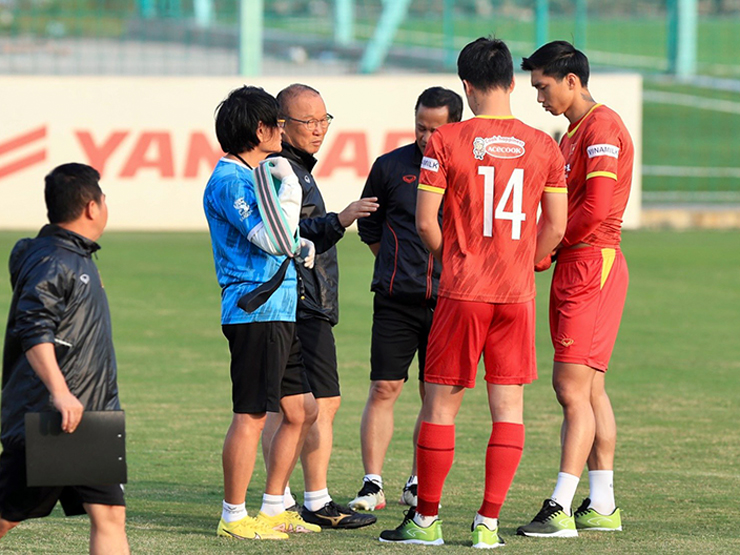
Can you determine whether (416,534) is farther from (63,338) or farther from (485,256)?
(63,338)

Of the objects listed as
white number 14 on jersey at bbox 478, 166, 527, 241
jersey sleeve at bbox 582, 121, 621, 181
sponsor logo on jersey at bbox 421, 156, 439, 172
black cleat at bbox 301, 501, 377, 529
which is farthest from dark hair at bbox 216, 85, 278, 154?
black cleat at bbox 301, 501, 377, 529

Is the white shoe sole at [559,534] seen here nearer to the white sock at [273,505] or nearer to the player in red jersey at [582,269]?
the player in red jersey at [582,269]

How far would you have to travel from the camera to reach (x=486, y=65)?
5.76m

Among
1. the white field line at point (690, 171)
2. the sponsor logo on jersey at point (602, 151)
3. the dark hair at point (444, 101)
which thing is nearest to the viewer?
the sponsor logo on jersey at point (602, 151)

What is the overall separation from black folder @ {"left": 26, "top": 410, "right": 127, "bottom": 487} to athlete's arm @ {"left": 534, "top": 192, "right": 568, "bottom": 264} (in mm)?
2129

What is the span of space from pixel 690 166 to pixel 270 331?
25.5 metres

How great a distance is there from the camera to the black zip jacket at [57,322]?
4633mm

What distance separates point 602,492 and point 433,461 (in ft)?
3.24

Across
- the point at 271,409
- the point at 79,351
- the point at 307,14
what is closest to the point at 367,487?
the point at 271,409

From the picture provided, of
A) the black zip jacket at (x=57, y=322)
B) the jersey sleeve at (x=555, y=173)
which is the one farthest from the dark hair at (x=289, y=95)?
the black zip jacket at (x=57, y=322)

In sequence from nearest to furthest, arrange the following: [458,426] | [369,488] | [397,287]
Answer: [369,488] < [397,287] < [458,426]

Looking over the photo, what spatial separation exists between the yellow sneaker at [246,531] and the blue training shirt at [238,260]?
90 centimetres

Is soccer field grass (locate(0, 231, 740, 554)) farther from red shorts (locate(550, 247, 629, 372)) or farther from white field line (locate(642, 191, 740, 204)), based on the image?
white field line (locate(642, 191, 740, 204))

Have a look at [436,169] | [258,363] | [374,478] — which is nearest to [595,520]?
[374,478]
